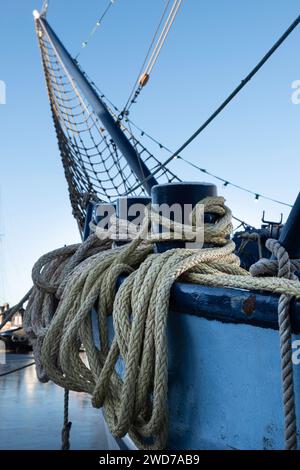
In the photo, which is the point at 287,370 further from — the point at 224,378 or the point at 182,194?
the point at 182,194

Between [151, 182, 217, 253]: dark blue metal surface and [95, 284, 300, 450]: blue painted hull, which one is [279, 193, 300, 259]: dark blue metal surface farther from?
[151, 182, 217, 253]: dark blue metal surface

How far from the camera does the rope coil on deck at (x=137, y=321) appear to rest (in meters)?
1.65

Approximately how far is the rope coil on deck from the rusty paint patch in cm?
4

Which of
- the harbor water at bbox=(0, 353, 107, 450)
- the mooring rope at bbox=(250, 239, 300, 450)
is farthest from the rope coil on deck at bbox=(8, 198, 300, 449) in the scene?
the harbor water at bbox=(0, 353, 107, 450)

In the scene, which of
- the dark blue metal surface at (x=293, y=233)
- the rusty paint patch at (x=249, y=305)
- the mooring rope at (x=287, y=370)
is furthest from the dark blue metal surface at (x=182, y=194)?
the mooring rope at (x=287, y=370)

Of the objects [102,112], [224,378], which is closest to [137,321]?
[224,378]

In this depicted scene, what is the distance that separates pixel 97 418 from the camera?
7.12m

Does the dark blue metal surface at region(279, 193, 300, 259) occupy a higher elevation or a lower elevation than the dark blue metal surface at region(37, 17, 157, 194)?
lower

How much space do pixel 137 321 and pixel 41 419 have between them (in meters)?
5.87

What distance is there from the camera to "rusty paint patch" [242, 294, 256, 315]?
59.9 inches

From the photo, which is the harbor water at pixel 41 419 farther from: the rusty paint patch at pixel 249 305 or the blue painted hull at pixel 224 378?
the rusty paint patch at pixel 249 305
